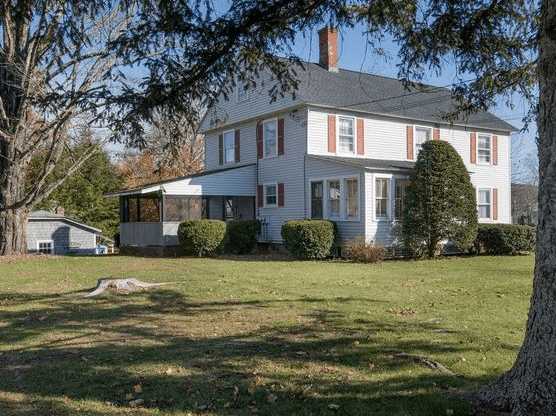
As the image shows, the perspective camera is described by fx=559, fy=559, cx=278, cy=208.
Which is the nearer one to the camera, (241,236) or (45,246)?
(241,236)

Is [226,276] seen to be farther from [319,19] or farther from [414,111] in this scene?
[414,111]

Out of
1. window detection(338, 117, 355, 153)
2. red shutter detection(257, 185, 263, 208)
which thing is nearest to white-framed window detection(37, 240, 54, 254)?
red shutter detection(257, 185, 263, 208)

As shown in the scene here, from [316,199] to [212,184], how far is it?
14.9 feet

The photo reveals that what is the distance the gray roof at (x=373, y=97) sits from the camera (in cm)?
2162

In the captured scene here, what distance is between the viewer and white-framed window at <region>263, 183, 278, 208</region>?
23.2 metres

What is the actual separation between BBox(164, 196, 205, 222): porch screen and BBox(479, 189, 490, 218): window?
1253cm

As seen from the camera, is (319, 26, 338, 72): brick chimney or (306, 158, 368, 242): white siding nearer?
(306, 158, 368, 242): white siding

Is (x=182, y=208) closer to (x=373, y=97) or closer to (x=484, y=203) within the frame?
(x=373, y=97)

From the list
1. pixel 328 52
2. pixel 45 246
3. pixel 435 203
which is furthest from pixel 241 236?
pixel 45 246

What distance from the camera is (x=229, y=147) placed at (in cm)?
2578

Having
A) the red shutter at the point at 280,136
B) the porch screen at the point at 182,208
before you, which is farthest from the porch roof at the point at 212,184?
the red shutter at the point at 280,136

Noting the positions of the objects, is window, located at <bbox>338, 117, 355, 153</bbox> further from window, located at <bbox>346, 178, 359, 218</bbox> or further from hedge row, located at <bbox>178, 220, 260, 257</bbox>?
hedge row, located at <bbox>178, 220, 260, 257</bbox>

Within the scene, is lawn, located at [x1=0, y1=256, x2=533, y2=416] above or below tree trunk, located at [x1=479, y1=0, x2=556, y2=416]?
below

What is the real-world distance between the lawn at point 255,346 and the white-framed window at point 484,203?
14.0 meters
